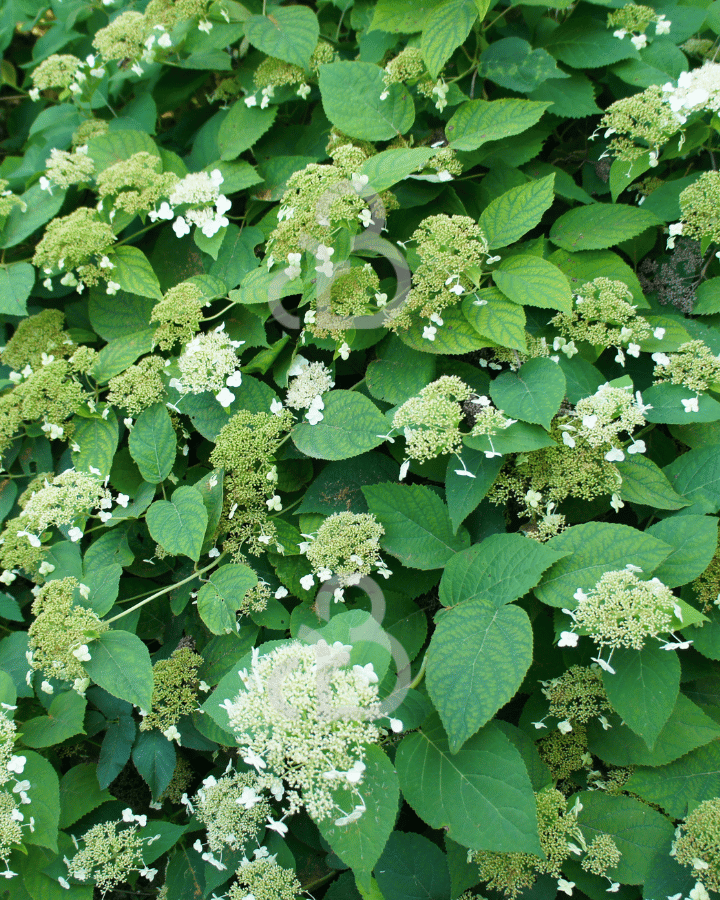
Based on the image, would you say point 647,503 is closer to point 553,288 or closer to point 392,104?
point 553,288

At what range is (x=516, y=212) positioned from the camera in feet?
6.64

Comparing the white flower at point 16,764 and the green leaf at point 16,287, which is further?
the green leaf at point 16,287

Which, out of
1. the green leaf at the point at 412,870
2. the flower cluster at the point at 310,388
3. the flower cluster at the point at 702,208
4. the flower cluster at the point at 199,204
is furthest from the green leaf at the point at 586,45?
the green leaf at the point at 412,870

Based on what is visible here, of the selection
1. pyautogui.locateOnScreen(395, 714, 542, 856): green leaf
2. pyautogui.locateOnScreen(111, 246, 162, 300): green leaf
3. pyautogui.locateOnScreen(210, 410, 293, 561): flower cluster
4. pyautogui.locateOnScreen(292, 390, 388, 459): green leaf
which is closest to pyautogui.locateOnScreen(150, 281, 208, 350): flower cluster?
pyautogui.locateOnScreen(111, 246, 162, 300): green leaf

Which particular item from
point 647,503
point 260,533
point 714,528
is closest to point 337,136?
point 260,533

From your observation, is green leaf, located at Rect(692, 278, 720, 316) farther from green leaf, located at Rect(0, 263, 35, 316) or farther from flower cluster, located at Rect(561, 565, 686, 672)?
green leaf, located at Rect(0, 263, 35, 316)

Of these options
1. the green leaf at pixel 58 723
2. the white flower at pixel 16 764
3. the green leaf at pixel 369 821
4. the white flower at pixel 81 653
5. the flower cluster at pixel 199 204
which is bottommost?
the green leaf at pixel 58 723

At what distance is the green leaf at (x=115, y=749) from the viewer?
2.06 meters

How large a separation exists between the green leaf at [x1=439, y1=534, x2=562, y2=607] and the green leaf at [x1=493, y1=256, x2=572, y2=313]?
70 cm

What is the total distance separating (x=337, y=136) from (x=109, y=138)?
Result: 104cm

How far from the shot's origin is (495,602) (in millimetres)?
1699

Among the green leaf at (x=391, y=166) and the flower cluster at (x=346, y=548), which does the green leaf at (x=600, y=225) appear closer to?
the green leaf at (x=391, y=166)

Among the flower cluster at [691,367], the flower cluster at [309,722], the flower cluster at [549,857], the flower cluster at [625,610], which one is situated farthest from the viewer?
the flower cluster at [691,367]

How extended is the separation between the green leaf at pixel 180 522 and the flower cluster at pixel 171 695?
0.36m
